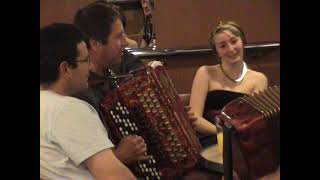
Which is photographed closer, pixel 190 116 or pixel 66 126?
pixel 66 126

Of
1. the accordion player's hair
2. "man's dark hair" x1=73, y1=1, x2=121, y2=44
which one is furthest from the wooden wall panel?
"man's dark hair" x1=73, y1=1, x2=121, y2=44

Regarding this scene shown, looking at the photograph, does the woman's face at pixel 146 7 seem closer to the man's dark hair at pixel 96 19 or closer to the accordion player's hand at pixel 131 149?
the man's dark hair at pixel 96 19

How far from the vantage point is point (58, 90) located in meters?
1.07

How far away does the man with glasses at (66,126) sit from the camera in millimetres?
1044

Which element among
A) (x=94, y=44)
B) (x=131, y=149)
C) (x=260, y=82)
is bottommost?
(x=131, y=149)

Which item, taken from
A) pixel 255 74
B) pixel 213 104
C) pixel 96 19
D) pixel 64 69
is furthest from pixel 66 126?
pixel 255 74

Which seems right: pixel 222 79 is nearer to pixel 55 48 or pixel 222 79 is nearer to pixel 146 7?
pixel 146 7

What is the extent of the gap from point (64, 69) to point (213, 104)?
0.42 meters

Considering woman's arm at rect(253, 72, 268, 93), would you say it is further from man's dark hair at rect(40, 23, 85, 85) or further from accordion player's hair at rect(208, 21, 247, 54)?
man's dark hair at rect(40, 23, 85, 85)

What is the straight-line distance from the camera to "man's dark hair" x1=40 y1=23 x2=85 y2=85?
1.05 m

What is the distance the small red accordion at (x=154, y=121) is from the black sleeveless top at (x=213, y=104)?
3cm

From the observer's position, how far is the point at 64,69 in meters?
1.07
